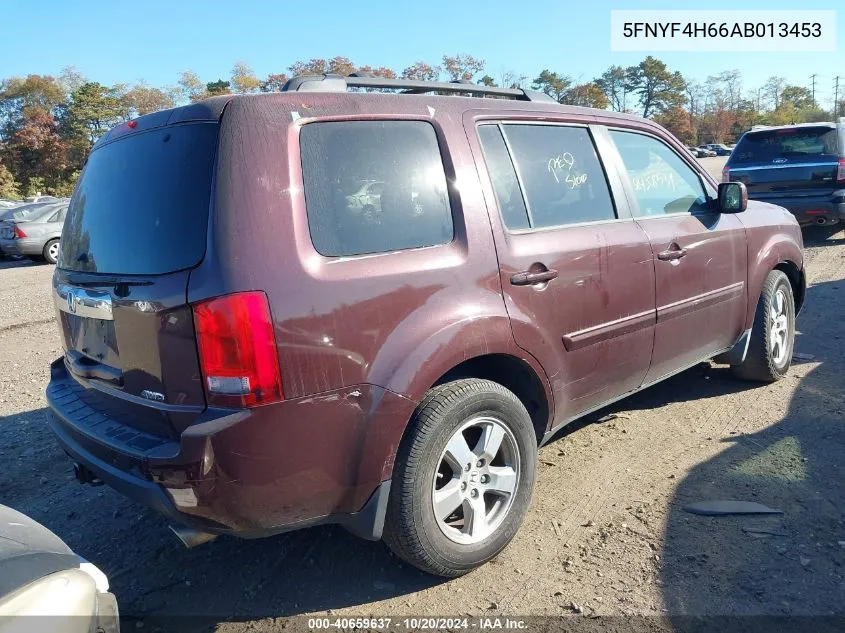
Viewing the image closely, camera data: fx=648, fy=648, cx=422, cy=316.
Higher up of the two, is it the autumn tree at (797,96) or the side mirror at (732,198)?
the autumn tree at (797,96)

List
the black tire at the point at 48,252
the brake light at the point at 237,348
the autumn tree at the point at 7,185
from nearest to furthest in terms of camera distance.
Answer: the brake light at the point at 237,348
the black tire at the point at 48,252
the autumn tree at the point at 7,185

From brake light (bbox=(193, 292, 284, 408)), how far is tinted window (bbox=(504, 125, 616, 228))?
145cm

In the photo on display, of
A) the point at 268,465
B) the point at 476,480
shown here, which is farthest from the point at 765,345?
the point at 268,465

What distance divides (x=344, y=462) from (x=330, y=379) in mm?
317

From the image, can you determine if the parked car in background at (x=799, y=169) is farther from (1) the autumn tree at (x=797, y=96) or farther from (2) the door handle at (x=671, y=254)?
(1) the autumn tree at (x=797, y=96)

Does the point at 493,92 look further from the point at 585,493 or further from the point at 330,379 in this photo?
the point at 585,493

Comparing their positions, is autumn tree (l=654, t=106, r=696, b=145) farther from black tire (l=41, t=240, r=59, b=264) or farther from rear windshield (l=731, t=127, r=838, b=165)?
black tire (l=41, t=240, r=59, b=264)

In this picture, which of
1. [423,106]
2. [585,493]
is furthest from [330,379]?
[585,493]

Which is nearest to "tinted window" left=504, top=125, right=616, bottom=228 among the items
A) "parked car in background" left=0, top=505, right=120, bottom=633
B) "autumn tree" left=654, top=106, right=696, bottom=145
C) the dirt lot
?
the dirt lot

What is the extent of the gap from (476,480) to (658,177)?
2.26 meters

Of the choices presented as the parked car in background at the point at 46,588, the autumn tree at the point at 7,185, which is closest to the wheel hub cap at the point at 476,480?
the parked car in background at the point at 46,588

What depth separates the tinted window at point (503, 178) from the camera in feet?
9.53

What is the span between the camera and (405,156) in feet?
Answer: 8.56

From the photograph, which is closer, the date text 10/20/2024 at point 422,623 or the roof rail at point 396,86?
the date text 10/20/2024 at point 422,623
